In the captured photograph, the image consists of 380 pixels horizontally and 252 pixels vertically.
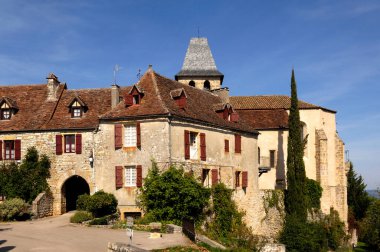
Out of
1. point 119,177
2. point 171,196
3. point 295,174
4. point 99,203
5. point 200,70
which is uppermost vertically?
point 200,70

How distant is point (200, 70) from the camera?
5522cm

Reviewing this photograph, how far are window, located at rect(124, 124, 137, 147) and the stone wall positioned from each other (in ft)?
22.8

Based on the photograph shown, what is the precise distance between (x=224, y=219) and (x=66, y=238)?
41.4 ft

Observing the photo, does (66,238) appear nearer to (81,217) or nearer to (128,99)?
(81,217)

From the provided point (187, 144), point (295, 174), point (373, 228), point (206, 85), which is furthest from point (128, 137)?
point (373, 228)

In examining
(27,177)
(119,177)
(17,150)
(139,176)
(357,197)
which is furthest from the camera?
(357,197)

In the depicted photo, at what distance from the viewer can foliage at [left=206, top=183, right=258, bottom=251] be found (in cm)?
3048

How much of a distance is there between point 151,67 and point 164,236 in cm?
1469

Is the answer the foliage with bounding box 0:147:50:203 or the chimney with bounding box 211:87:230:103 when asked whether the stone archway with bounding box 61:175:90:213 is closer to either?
the foliage with bounding box 0:147:50:203

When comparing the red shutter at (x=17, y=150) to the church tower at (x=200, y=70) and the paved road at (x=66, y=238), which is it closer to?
the paved road at (x=66, y=238)

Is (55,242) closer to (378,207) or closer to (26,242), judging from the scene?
(26,242)

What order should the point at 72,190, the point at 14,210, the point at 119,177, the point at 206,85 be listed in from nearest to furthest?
the point at 14,210
the point at 119,177
the point at 72,190
the point at 206,85

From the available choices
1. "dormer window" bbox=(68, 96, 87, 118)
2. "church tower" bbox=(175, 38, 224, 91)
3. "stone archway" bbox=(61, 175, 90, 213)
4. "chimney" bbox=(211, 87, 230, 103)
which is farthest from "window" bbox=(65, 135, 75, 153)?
"church tower" bbox=(175, 38, 224, 91)

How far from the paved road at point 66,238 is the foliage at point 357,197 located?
42.5 m
